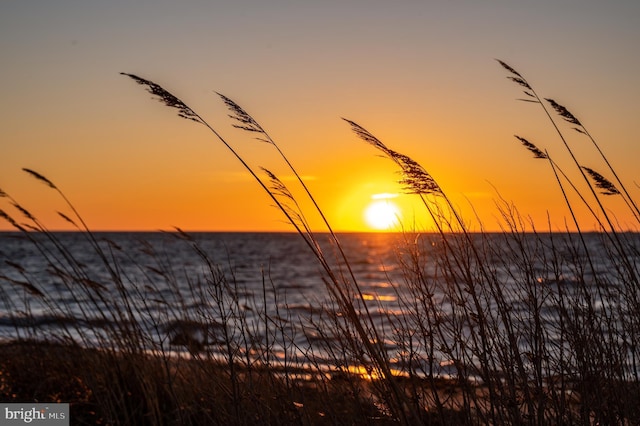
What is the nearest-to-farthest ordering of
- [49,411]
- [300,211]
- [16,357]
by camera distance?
[300,211]
[49,411]
[16,357]

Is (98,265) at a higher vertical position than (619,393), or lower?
higher

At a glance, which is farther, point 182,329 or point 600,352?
point 182,329

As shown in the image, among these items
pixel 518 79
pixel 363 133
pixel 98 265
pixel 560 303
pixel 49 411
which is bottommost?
pixel 49 411

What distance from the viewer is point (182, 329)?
4215 mm

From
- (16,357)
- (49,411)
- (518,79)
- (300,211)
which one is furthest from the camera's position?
(16,357)

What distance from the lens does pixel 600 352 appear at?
9.62 ft

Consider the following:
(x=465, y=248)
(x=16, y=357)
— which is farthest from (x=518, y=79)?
(x=16, y=357)

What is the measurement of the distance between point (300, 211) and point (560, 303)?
1.27 metres

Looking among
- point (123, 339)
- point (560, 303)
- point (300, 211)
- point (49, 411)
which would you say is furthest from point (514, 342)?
point (49, 411)

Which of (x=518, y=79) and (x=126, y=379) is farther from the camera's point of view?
(x=126, y=379)

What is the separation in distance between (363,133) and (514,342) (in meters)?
1.08

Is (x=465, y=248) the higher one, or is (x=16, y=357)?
(x=465, y=248)

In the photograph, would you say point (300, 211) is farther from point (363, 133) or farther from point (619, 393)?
point (619, 393)

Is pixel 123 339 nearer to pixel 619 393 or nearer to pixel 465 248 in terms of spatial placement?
pixel 465 248
